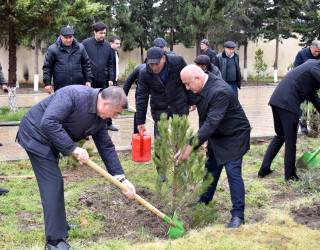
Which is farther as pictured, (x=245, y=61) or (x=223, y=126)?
(x=245, y=61)

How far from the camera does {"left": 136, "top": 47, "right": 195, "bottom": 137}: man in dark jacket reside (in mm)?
5314

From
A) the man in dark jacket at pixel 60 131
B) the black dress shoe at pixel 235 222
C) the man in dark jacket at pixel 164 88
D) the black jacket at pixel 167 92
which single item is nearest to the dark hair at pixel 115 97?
the man in dark jacket at pixel 60 131

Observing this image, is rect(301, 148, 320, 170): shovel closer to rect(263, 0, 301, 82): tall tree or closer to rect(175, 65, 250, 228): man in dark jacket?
rect(175, 65, 250, 228): man in dark jacket

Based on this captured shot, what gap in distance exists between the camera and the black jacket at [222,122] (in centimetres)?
398

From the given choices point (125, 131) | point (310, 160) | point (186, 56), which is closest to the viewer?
point (310, 160)

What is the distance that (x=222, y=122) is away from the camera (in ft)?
13.7

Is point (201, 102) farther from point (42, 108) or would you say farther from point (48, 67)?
point (48, 67)

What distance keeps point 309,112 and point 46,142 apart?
6427 mm

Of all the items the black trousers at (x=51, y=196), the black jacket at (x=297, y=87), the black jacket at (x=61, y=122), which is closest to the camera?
the black jacket at (x=61, y=122)

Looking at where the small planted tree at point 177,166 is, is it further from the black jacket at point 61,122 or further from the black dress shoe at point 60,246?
the black dress shoe at point 60,246

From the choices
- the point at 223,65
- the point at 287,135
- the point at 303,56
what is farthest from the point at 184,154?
the point at 223,65

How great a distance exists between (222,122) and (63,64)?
372 centimetres

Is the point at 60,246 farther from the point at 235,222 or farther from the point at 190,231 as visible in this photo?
the point at 235,222

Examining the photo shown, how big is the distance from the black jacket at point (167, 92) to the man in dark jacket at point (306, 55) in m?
3.41
